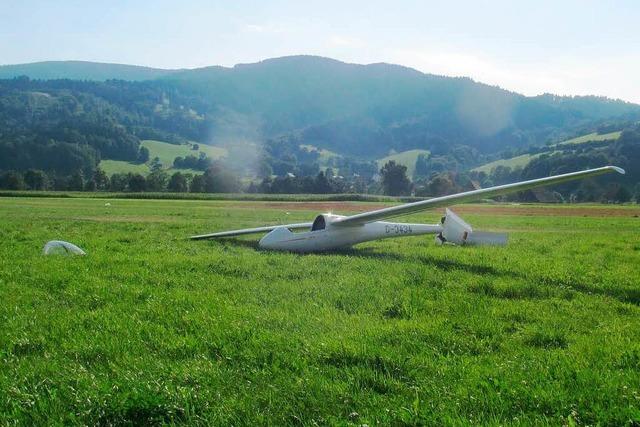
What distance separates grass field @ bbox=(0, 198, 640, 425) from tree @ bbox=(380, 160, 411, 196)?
12441cm

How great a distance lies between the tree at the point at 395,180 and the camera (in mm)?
135250

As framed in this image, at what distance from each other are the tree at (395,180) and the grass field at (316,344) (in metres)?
124

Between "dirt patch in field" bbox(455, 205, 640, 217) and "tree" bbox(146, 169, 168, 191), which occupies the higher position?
"tree" bbox(146, 169, 168, 191)

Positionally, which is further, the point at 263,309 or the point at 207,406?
the point at 263,309

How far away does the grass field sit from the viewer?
Result: 4.71 m

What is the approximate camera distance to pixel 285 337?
6.60 meters

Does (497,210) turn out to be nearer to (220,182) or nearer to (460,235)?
(460,235)

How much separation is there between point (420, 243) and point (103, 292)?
37.4 ft

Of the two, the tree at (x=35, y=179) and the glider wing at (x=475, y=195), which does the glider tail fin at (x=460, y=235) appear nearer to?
the glider wing at (x=475, y=195)

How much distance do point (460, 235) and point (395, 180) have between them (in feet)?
393

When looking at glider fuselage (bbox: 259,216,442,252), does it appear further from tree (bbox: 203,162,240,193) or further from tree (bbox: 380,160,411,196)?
tree (bbox: 380,160,411,196)

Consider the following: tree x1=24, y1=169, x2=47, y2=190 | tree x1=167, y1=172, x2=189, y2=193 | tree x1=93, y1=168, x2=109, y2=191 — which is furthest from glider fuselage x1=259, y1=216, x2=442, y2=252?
tree x1=24, y1=169, x2=47, y2=190

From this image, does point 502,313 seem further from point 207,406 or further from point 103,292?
point 103,292

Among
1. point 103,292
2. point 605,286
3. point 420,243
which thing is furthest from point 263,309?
point 420,243
